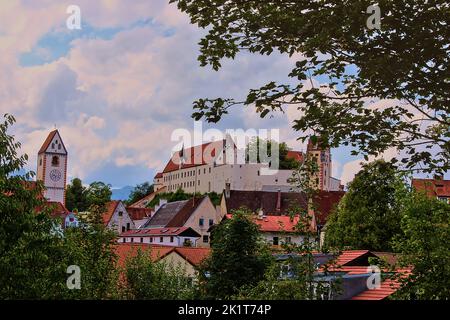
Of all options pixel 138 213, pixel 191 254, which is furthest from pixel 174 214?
pixel 191 254

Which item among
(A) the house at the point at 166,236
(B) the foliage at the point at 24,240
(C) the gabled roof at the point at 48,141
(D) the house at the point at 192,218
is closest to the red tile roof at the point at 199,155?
(C) the gabled roof at the point at 48,141

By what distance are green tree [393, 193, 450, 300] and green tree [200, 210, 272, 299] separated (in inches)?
469

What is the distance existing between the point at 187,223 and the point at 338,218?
47.4m

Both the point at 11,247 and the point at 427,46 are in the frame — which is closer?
the point at 427,46

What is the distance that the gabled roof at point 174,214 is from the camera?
10776 cm

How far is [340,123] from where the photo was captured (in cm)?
906

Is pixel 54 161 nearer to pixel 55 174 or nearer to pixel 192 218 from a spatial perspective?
pixel 55 174

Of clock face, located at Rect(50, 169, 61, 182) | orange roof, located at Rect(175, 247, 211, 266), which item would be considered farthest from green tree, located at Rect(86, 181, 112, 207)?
clock face, located at Rect(50, 169, 61, 182)

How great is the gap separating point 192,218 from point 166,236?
567 cm

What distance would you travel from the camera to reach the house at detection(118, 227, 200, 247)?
10006 centimetres

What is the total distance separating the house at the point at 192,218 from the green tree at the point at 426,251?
82.7m

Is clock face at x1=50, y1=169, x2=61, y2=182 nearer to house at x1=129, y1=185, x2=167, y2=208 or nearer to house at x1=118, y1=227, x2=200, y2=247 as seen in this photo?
house at x1=129, y1=185, x2=167, y2=208
